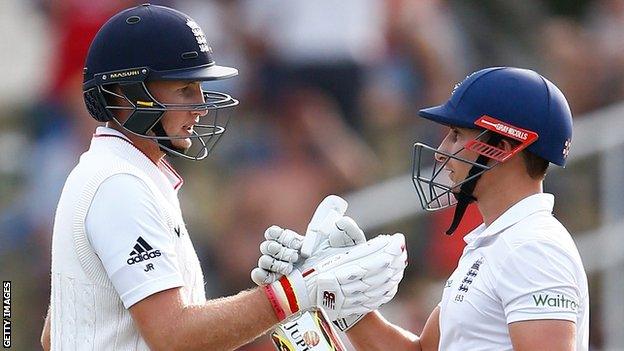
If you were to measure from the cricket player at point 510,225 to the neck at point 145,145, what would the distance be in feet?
2.83

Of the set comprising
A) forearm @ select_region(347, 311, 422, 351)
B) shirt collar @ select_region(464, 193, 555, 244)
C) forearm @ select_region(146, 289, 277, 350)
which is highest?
shirt collar @ select_region(464, 193, 555, 244)

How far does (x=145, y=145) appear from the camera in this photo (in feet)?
12.1

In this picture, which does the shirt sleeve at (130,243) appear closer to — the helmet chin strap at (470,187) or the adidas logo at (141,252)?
the adidas logo at (141,252)

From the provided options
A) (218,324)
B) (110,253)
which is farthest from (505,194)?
(110,253)

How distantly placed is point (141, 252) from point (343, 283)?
58 centimetres

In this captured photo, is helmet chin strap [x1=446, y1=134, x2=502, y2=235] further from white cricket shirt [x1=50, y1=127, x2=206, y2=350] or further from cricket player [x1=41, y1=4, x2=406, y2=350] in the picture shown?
white cricket shirt [x1=50, y1=127, x2=206, y2=350]

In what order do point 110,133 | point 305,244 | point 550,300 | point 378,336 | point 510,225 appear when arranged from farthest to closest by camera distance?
point 378,336, point 110,133, point 305,244, point 510,225, point 550,300

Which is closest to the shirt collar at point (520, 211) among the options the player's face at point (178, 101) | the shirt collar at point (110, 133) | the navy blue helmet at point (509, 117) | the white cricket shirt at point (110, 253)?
the navy blue helmet at point (509, 117)

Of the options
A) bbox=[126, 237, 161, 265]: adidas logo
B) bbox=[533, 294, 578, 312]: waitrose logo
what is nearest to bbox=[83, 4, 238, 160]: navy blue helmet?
bbox=[126, 237, 161, 265]: adidas logo

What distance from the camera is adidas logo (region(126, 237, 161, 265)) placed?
133 inches

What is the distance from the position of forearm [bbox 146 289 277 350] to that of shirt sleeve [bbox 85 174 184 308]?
0.11 meters

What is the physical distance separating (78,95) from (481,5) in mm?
2320

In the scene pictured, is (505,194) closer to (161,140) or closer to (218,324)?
(218,324)

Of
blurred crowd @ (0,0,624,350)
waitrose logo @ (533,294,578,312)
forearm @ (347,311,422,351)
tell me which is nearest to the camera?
waitrose logo @ (533,294,578,312)
